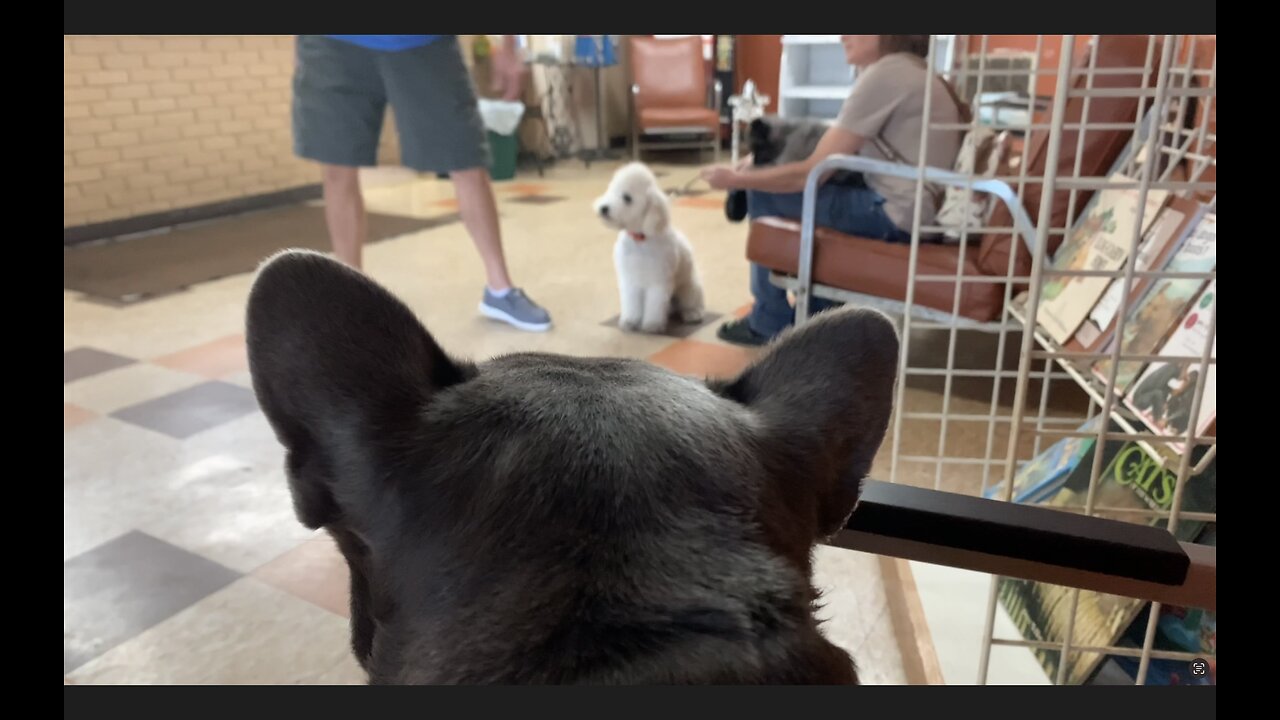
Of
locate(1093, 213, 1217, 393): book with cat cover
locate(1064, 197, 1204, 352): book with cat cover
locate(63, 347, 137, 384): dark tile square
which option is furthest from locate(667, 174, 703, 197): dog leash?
locate(1093, 213, 1217, 393): book with cat cover

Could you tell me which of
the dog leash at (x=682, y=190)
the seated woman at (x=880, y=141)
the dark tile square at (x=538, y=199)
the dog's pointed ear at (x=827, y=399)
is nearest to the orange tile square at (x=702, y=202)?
the dog leash at (x=682, y=190)

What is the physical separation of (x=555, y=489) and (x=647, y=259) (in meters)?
2.87

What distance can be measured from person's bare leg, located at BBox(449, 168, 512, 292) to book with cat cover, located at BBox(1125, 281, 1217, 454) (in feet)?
7.62

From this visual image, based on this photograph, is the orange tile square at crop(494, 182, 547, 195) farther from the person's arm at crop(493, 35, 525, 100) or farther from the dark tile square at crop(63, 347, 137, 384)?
the dark tile square at crop(63, 347, 137, 384)

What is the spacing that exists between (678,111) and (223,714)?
7906 millimetres

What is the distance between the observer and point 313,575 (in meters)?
1.90

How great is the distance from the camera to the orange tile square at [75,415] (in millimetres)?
2615

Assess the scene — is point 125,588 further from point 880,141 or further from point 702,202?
point 702,202

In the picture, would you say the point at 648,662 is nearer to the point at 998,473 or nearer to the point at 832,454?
the point at 832,454

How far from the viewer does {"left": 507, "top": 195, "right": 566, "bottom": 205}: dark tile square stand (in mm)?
6082

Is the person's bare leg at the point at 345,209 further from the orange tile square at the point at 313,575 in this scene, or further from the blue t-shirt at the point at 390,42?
the orange tile square at the point at 313,575

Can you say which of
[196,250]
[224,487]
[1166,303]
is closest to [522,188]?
[196,250]

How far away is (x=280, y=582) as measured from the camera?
1.88 m

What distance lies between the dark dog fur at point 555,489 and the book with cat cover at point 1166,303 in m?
1.15
